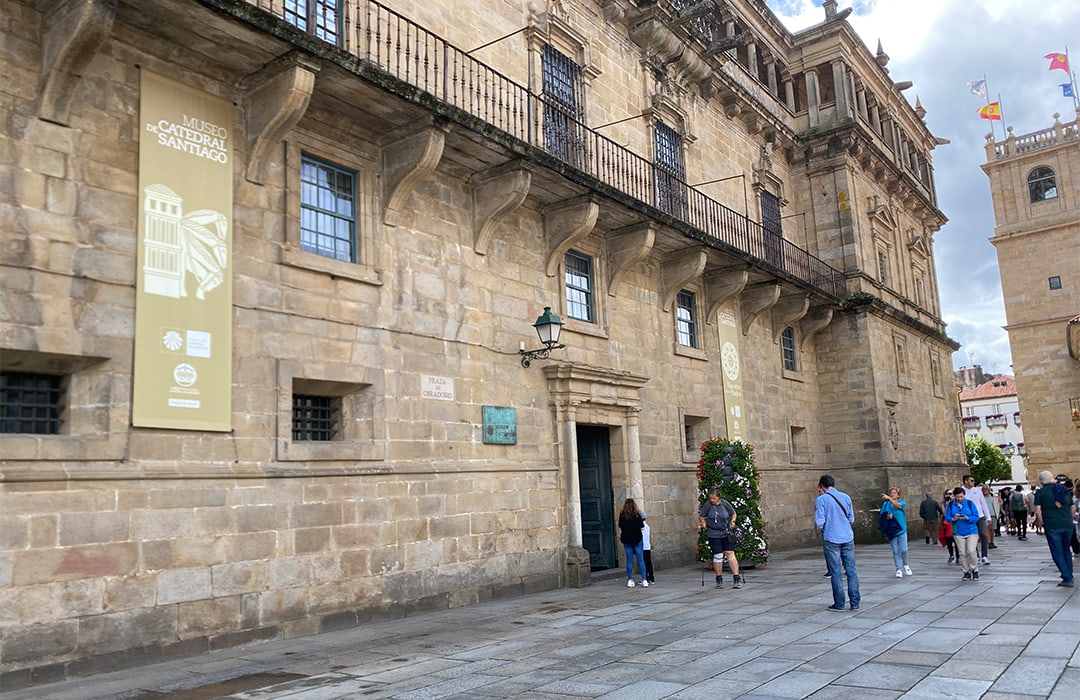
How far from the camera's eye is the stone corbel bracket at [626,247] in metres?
15.0

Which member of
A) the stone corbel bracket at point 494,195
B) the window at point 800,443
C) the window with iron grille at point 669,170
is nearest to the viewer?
the stone corbel bracket at point 494,195

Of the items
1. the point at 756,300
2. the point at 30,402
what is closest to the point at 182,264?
the point at 30,402

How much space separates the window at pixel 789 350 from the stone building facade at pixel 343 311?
287cm

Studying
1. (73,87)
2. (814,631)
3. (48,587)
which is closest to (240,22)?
(73,87)

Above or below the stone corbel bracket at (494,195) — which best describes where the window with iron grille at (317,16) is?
above

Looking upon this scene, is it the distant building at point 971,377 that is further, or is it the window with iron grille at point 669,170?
the distant building at point 971,377

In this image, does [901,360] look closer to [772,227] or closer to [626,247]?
[772,227]

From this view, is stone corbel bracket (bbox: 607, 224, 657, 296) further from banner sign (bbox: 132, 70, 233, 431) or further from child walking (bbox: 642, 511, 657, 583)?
banner sign (bbox: 132, 70, 233, 431)

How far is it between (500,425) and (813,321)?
13.5 metres

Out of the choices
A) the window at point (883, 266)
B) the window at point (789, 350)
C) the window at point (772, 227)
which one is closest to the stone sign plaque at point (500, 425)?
the window at point (772, 227)

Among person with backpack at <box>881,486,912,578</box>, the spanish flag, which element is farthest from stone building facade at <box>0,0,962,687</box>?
the spanish flag

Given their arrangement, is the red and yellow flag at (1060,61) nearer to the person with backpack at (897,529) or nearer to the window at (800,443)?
the window at (800,443)

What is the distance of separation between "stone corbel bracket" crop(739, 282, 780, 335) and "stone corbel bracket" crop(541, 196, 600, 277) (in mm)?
7106

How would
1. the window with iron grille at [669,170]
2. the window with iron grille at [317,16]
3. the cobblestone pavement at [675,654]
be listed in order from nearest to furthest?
the cobblestone pavement at [675,654]
the window with iron grille at [317,16]
the window with iron grille at [669,170]
